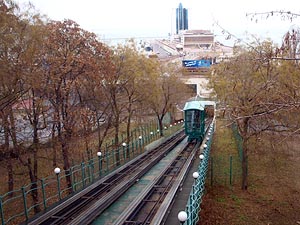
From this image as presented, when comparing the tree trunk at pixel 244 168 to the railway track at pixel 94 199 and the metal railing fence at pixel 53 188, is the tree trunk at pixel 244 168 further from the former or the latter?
the metal railing fence at pixel 53 188

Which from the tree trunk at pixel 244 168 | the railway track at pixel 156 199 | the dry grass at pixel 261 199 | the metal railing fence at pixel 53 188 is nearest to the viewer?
the railway track at pixel 156 199

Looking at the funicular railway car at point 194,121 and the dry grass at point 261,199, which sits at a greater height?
the funicular railway car at point 194,121

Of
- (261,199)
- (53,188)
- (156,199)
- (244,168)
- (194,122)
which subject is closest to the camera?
(156,199)

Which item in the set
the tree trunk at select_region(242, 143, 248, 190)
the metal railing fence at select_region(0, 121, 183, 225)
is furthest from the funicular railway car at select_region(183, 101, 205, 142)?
the tree trunk at select_region(242, 143, 248, 190)

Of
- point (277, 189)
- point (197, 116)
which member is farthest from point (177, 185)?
point (197, 116)

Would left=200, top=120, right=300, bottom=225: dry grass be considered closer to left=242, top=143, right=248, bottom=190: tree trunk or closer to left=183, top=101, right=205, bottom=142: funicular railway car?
left=242, top=143, right=248, bottom=190: tree trunk

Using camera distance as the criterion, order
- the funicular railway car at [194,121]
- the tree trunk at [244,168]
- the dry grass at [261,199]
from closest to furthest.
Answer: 1. the dry grass at [261,199]
2. the tree trunk at [244,168]
3. the funicular railway car at [194,121]

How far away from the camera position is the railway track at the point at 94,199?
936 centimetres

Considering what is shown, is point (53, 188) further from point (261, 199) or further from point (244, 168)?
point (261, 199)

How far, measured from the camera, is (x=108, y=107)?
20.6 m

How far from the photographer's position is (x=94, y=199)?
11.1 meters

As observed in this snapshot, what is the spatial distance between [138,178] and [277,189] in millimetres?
7194

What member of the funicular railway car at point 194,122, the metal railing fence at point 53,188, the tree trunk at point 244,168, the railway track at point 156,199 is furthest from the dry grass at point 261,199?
the funicular railway car at point 194,122

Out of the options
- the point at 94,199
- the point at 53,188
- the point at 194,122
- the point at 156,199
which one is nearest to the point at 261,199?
the point at 156,199
